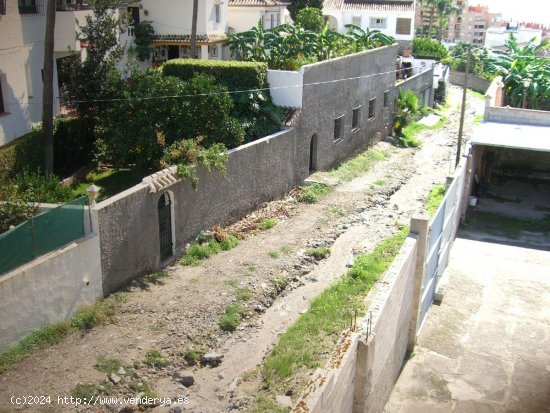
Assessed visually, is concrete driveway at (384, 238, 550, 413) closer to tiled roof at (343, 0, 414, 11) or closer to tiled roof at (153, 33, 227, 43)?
tiled roof at (153, 33, 227, 43)

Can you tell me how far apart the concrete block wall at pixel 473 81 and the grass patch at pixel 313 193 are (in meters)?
34.2

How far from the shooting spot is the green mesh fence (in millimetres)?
12062

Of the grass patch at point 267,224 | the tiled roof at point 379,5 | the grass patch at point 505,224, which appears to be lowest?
the grass patch at point 505,224

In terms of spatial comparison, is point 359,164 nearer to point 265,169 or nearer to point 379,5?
point 265,169

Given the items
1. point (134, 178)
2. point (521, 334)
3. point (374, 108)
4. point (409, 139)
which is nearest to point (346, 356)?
point (521, 334)

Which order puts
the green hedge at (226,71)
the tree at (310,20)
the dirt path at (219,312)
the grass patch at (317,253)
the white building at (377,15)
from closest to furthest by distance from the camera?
the dirt path at (219,312), the grass patch at (317,253), the green hedge at (226,71), the tree at (310,20), the white building at (377,15)

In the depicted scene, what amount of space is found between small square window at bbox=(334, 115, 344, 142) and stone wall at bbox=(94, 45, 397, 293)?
0.73 ft

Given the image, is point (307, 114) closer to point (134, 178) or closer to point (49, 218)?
point (134, 178)

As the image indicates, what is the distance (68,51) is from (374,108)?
16619mm

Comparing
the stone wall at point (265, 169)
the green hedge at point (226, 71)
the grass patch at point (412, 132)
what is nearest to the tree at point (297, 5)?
the grass patch at point (412, 132)

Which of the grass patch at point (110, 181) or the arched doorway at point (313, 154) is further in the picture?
the arched doorway at point (313, 154)

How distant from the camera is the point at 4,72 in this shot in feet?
62.5

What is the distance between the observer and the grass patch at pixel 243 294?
15490mm

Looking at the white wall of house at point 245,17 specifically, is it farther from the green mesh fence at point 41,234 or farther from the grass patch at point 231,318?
the green mesh fence at point 41,234
